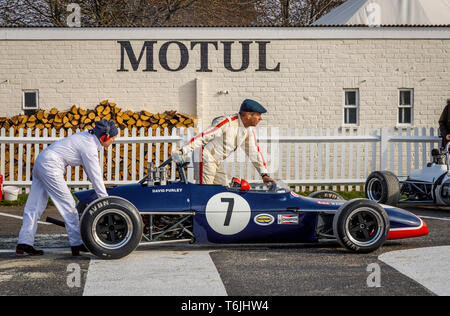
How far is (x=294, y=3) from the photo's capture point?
34.8 metres

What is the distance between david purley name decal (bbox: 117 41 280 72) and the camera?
18.7 meters

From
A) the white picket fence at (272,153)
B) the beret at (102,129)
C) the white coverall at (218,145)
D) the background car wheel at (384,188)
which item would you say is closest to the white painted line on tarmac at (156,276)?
the beret at (102,129)

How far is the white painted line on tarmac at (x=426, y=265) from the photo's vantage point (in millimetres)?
5704

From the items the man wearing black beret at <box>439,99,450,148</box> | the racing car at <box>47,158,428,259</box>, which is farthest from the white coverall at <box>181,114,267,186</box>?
the man wearing black beret at <box>439,99,450,148</box>

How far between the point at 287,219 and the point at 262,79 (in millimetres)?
11727

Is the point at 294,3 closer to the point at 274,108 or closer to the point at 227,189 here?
the point at 274,108

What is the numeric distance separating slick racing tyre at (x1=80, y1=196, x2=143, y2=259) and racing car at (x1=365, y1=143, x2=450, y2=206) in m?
6.19

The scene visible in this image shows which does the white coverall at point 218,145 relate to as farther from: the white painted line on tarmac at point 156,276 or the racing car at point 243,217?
the white painted line on tarmac at point 156,276

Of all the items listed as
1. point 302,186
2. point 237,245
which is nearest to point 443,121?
point 302,186

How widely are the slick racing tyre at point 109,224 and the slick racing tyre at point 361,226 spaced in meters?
2.08

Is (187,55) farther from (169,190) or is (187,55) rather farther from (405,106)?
(169,190)

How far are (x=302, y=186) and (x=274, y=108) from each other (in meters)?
3.88
